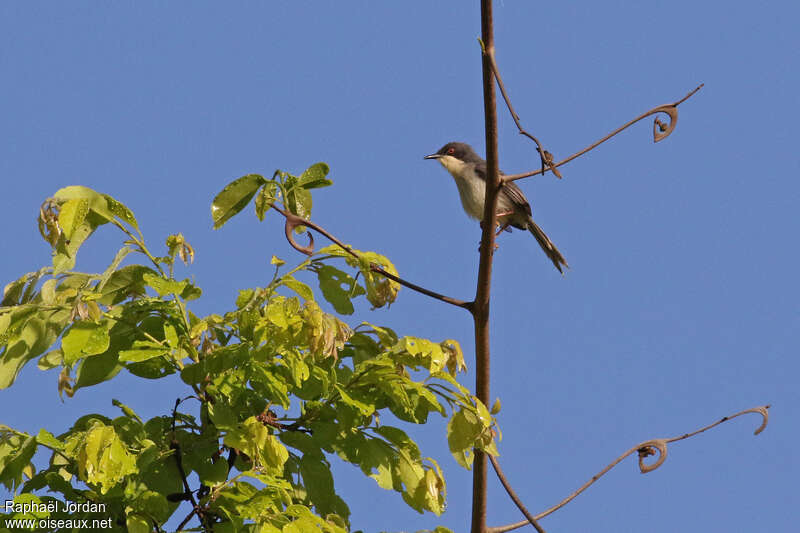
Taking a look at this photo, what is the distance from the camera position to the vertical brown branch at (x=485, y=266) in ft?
12.3

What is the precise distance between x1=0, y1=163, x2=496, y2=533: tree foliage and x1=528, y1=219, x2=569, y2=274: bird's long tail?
7.68 meters

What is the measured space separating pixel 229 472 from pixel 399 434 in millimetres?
730

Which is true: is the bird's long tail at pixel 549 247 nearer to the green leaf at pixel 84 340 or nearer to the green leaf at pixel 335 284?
the green leaf at pixel 335 284

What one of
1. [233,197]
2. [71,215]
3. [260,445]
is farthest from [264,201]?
[260,445]

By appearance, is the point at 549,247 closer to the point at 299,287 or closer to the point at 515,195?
the point at 515,195

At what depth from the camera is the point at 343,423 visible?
4043 millimetres

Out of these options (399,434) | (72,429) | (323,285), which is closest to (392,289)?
(323,285)

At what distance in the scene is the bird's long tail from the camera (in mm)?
11750

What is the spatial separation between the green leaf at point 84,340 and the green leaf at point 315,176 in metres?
1.05

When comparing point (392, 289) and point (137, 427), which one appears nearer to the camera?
point (137, 427)

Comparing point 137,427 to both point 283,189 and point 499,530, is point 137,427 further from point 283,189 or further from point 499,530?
point 499,530

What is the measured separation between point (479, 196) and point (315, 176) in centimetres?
728

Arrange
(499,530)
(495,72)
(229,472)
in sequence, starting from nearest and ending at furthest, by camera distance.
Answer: (495,72) → (229,472) → (499,530)

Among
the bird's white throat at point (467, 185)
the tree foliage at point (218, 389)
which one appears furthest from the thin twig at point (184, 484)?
the bird's white throat at point (467, 185)
